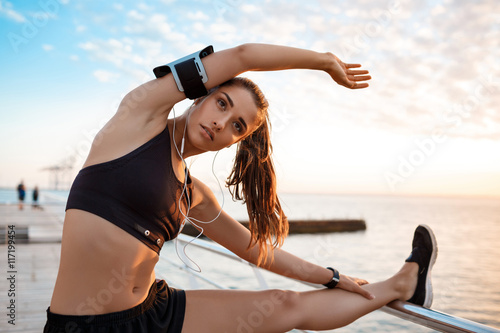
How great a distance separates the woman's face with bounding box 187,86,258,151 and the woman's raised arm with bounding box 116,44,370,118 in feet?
0.33

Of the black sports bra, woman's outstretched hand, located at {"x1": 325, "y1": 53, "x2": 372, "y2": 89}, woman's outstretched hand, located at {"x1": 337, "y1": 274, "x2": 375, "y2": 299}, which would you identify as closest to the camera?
the black sports bra

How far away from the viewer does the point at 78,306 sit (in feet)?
3.64

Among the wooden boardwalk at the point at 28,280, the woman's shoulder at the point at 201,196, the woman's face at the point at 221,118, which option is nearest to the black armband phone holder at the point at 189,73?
the woman's face at the point at 221,118

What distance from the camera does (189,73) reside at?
1.14 meters

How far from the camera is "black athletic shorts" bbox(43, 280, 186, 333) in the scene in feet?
3.61

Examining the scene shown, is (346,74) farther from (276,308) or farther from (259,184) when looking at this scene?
(276,308)

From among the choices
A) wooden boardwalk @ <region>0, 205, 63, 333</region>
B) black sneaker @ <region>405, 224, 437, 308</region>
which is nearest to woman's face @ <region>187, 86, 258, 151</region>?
black sneaker @ <region>405, 224, 437, 308</region>

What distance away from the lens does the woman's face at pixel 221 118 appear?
1.26 m

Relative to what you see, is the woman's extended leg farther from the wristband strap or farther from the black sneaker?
the black sneaker

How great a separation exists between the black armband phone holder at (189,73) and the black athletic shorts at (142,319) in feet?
2.04

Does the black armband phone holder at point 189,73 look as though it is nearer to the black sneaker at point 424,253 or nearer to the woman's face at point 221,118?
the woman's face at point 221,118

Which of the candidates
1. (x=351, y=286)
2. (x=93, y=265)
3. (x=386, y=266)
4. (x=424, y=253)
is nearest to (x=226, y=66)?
(x=93, y=265)

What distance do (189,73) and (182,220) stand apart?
461 millimetres

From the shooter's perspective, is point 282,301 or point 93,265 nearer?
point 93,265
